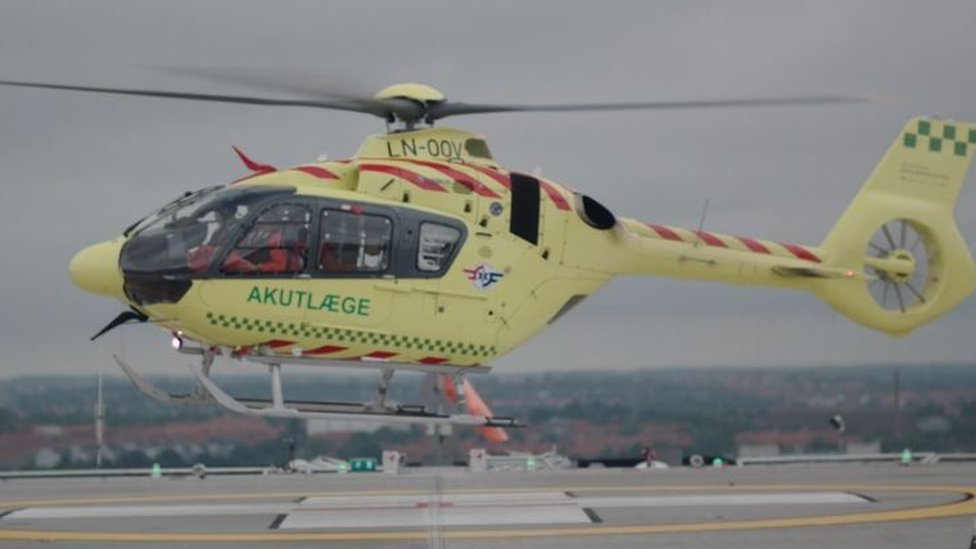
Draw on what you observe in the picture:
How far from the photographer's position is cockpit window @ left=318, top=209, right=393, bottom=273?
20.7m

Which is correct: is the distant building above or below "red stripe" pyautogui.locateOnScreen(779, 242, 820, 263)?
below

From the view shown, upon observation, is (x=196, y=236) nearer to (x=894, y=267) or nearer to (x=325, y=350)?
(x=325, y=350)

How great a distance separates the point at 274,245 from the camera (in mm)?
20578

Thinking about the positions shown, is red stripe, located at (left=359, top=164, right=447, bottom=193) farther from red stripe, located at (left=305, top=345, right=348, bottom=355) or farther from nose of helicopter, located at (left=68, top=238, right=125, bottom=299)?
nose of helicopter, located at (left=68, top=238, right=125, bottom=299)

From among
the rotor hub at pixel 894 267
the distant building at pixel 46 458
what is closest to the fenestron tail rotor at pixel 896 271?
the rotor hub at pixel 894 267

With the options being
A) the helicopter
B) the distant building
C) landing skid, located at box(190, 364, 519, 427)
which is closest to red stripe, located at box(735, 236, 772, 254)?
the helicopter

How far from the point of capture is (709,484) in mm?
23062

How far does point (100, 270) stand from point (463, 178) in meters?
4.33

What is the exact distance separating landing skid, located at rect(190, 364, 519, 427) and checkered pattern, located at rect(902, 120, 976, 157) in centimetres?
748

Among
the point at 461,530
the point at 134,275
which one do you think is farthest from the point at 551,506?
the point at 134,275

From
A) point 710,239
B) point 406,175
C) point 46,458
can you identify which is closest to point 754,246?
point 710,239

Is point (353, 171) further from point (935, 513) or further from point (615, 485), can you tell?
point (935, 513)

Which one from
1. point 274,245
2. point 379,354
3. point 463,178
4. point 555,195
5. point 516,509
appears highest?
point 463,178

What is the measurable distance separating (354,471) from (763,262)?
6915 mm
